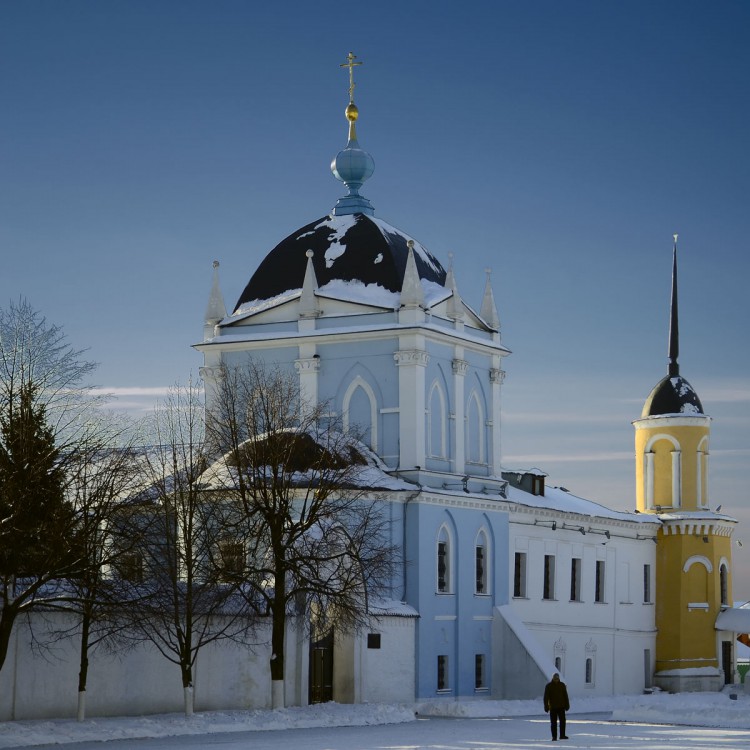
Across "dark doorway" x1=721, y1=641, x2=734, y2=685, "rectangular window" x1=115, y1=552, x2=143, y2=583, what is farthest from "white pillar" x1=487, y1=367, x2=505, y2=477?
"rectangular window" x1=115, y1=552, x2=143, y2=583

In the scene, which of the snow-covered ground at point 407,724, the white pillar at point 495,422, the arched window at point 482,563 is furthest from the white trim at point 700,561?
the snow-covered ground at point 407,724

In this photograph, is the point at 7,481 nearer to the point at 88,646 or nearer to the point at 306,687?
the point at 88,646

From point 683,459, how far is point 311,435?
25.1m

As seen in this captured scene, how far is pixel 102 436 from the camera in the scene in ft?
118

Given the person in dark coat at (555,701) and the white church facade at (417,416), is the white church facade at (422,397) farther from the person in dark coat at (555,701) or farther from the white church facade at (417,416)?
the person in dark coat at (555,701)

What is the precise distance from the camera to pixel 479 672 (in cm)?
5203

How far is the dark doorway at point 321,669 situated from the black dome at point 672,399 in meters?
27.8

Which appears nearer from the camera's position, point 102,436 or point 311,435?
point 102,436

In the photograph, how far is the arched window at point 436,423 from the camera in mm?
51969

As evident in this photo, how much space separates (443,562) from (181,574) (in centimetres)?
1226

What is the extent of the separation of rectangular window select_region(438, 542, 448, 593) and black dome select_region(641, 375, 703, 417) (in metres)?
20.7

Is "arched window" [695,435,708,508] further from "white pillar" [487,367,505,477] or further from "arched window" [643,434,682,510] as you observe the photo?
"white pillar" [487,367,505,477]

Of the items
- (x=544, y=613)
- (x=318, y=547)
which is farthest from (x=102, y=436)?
(x=544, y=613)

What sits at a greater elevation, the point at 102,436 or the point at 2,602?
the point at 102,436
